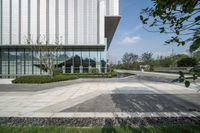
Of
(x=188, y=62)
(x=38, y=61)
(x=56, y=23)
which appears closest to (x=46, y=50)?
(x=56, y=23)

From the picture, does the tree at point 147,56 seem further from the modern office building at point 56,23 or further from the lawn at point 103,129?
the lawn at point 103,129

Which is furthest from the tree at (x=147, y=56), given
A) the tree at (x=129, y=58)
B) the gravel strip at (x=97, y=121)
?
the gravel strip at (x=97, y=121)

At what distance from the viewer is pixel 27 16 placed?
116 ft

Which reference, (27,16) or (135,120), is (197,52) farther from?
(27,16)

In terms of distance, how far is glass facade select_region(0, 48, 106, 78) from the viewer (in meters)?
36.8

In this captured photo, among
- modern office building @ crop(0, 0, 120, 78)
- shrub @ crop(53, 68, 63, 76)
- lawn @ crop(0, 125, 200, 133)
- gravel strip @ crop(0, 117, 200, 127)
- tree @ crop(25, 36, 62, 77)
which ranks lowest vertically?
gravel strip @ crop(0, 117, 200, 127)

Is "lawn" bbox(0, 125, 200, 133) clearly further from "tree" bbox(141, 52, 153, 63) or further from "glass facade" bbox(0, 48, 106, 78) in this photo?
"tree" bbox(141, 52, 153, 63)

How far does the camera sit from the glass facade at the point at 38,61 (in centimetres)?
3681

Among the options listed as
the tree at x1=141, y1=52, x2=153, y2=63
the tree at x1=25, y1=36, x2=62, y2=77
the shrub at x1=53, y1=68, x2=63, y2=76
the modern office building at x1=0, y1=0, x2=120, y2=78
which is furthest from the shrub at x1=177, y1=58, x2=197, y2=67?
the tree at x1=141, y1=52, x2=153, y2=63

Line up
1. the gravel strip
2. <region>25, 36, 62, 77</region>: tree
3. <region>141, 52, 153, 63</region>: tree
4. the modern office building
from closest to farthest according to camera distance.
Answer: the gravel strip < <region>25, 36, 62, 77</region>: tree < the modern office building < <region>141, 52, 153, 63</region>: tree

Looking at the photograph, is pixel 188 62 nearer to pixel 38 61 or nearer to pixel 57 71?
pixel 57 71

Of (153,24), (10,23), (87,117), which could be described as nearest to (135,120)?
(87,117)

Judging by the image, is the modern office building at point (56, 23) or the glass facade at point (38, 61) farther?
the glass facade at point (38, 61)

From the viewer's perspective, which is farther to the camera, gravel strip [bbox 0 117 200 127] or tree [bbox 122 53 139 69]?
tree [bbox 122 53 139 69]
